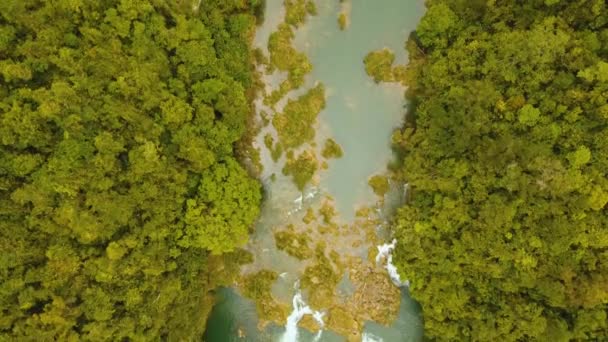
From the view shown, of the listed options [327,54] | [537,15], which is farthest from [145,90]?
[537,15]

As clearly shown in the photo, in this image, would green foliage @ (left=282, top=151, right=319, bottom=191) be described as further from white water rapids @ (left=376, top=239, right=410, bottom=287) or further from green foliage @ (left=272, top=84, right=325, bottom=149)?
white water rapids @ (left=376, top=239, right=410, bottom=287)

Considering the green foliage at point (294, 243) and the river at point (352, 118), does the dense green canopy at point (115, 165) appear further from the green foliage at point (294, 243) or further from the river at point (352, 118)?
the river at point (352, 118)

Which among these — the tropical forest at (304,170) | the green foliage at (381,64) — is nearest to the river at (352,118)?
the tropical forest at (304,170)

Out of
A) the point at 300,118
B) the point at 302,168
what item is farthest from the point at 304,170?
the point at 300,118

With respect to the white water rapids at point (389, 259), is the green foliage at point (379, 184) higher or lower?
higher

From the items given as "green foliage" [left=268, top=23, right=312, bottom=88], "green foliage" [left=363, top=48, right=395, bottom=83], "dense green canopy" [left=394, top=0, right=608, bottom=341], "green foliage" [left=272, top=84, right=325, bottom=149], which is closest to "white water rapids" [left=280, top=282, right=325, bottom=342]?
"dense green canopy" [left=394, top=0, right=608, bottom=341]

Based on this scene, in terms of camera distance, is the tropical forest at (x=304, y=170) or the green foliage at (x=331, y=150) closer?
the tropical forest at (x=304, y=170)

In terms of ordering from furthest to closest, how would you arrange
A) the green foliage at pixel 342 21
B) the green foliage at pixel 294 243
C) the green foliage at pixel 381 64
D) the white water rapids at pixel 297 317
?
1. the white water rapids at pixel 297 317
2. the green foliage at pixel 294 243
3. the green foliage at pixel 342 21
4. the green foliage at pixel 381 64
